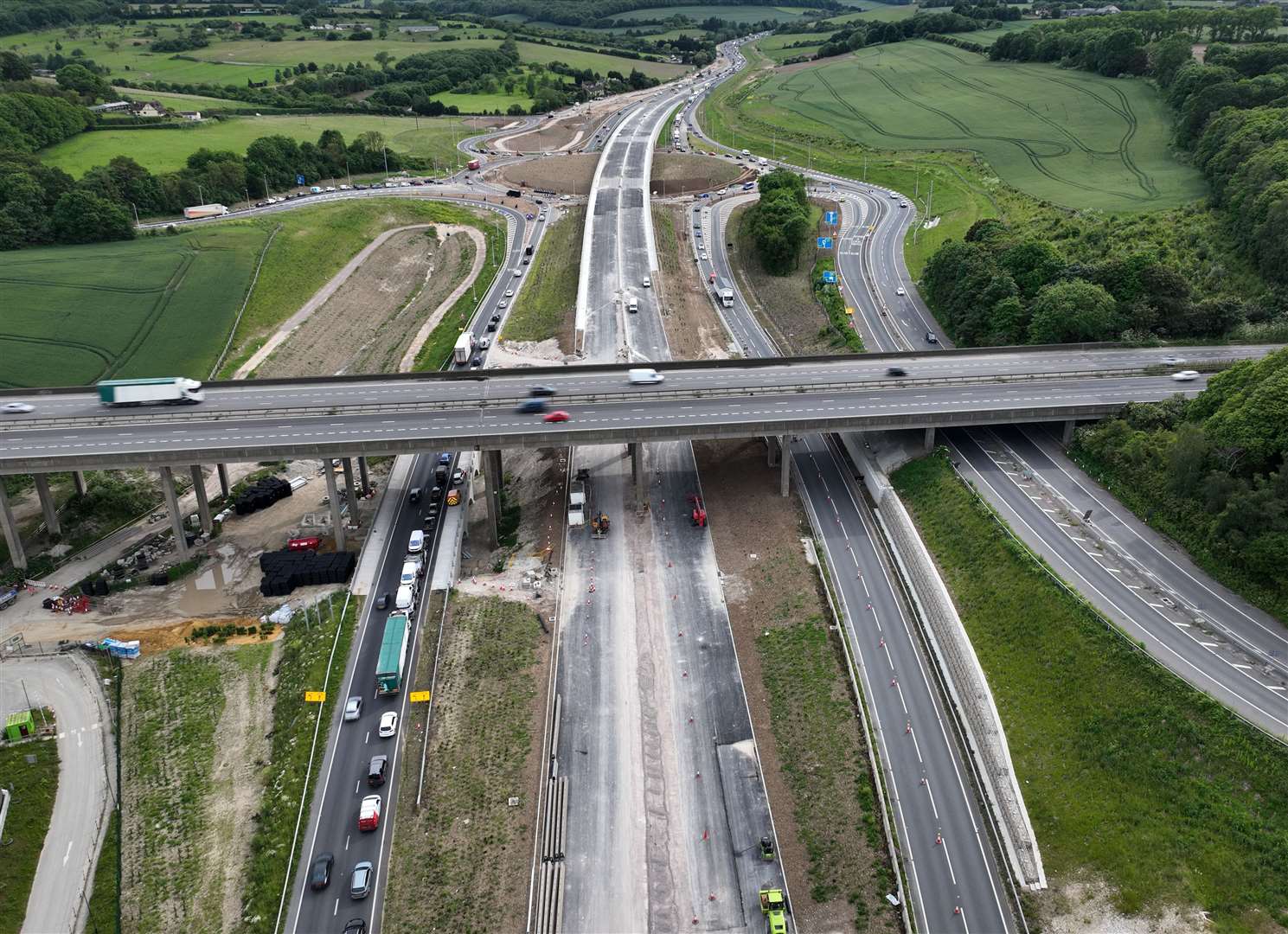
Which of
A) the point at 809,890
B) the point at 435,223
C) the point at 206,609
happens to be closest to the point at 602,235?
the point at 435,223

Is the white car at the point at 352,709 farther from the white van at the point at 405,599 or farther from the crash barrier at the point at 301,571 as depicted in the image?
the crash barrier at the point at 301,571

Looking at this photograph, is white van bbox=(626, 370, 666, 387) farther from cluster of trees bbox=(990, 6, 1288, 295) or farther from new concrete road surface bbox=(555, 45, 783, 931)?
cluster of trees bbox=(990, 6, 1288, 295)

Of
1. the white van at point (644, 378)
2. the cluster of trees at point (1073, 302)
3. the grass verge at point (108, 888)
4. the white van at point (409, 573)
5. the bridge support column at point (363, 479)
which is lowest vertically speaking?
the grass verge at point (108, 888)

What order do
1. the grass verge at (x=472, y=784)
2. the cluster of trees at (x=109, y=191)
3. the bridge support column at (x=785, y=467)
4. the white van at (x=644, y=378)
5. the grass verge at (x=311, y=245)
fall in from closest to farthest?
the grass verge at (x=472, y=784), the bridge support column at (x=785, y=467), the white van at (x=644, y=378), the grass verge at (x=311, y=245), the cluster of trees at (x=109, y=191)

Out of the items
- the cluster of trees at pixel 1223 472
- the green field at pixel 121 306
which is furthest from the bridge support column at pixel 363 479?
the cluster of trees at pixel 1223 472

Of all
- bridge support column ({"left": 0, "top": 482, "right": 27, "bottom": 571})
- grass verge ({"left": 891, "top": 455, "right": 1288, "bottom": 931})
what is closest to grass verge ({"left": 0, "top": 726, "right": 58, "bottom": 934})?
bridge support column ({"left": 0, "top": 482, "right": 27, "bottom": 571})


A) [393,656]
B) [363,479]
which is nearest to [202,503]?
[363,479]

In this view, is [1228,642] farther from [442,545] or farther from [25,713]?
[25,713]
